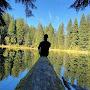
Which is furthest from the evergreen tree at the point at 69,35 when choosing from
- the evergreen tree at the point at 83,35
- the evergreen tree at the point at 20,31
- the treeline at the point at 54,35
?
the evergreen tree at the point at 20,31

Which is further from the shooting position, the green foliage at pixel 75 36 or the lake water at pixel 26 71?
the green foliage at pixel 75 36

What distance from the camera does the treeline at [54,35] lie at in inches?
3641

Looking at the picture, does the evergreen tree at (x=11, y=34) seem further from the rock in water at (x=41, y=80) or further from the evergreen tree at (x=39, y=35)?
the rock in water at (x=41, y=80)

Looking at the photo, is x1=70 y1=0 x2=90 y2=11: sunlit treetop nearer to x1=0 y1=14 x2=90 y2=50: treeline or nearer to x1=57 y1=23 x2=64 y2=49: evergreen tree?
x1=0 y1=14 x2=90 y2=50: treeline

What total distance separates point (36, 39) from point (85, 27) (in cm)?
2226

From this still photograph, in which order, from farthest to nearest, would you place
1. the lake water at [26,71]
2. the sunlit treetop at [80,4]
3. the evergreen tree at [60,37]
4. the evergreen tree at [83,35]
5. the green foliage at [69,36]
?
the evergreen tree at [60,37] → the green foliage at [69,36] → the evergreen tree at [83,35] → the lake water at [26,71] → the sunlit treetop at [80,4]

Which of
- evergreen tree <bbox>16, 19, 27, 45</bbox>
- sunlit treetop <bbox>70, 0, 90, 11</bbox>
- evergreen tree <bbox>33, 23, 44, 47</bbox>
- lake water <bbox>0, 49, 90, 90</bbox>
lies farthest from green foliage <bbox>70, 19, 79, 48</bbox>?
sunlit treetop <bbox>70, 0, 90, 11</bbox>

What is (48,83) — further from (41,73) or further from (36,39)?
(36,39)

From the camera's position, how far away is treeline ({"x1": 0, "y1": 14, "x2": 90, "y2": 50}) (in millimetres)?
92488

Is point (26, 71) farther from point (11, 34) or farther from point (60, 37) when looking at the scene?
point (60, 37)

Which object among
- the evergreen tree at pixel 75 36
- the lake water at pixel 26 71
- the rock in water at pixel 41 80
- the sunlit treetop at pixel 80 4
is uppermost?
the evergreen tree at pixel 75 36

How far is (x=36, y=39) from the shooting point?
106500mm

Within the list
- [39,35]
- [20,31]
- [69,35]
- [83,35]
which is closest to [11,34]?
[20,31]

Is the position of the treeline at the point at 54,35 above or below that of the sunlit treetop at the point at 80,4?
Result: above
